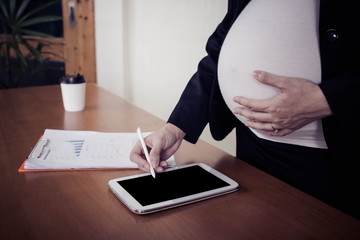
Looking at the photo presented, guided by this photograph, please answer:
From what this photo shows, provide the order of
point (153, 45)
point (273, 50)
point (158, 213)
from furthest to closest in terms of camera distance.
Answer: point (153, 45) < point (273, 50) < point (158, 213)

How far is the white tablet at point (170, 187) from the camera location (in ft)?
2.24

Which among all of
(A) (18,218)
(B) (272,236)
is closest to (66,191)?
(A) (18,218)

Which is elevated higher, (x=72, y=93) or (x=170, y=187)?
(x=72, y=93)

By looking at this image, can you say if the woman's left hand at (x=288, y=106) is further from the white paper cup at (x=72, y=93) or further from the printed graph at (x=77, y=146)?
the white paper cup at (x=72, y=93)

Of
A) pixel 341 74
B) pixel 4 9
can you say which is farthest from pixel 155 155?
pixel 4 9

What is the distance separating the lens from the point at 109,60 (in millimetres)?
3082

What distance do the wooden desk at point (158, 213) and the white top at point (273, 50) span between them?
0.17 metres

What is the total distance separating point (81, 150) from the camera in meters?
0.99

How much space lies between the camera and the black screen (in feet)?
2.33

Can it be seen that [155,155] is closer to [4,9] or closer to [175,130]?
[175,130]

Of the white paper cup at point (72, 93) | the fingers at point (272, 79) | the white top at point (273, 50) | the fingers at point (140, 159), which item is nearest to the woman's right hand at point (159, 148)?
the fingers at point (140, 159)

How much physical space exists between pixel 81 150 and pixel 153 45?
1559mm

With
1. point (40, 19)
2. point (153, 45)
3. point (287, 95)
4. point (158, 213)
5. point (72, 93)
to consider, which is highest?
point (40, 19)

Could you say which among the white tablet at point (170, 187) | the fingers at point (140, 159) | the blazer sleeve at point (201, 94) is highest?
the blazer sleeve at point (201, 94)
